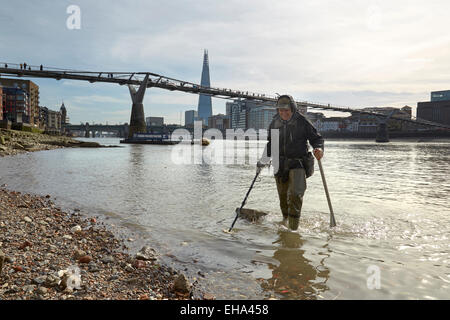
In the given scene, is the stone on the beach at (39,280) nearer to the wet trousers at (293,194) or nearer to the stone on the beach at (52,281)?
the stone on the beach at (52,281)

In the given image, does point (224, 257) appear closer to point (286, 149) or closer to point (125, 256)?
point (125, 256)

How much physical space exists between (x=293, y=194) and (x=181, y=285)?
3.30 meters

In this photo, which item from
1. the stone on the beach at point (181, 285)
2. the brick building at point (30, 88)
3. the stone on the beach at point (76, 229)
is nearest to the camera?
the stone on the beach at point (181, 285)

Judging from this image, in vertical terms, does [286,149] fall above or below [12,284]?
above

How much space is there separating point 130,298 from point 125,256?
1540 millimetres

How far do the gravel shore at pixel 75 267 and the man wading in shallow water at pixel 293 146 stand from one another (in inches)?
120

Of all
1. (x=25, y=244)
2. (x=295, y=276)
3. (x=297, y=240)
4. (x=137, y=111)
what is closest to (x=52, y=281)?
(x=25, y=244)

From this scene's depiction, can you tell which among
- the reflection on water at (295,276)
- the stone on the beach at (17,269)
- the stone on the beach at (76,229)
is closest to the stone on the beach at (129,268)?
the stone on the beach at (17,269)

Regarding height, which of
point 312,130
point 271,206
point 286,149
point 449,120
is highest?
point 449,120

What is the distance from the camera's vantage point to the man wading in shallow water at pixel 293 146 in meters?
6.05
